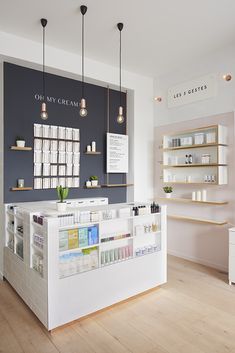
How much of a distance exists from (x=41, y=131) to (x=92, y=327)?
104 inches

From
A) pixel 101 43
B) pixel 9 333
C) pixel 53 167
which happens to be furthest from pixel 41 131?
pixel 9 333

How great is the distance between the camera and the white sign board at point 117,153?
454 cm

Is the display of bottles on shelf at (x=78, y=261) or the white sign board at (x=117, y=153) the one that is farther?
the white sign board at (x=117, y=153)

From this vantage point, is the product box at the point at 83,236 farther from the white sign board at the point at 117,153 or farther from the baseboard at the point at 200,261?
the baseboard at the point at 200,261

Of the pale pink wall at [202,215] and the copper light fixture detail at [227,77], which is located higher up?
the copper light fixture detail at [227,77]

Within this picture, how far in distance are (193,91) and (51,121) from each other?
7.64ft

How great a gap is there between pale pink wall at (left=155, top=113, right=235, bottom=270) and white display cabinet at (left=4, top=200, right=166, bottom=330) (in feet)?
3.77

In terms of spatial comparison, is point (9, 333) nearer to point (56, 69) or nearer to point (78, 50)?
point (56, 69)

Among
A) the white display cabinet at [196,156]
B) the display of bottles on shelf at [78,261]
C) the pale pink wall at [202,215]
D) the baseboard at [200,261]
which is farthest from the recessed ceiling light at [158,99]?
the display of bottles on shelf at [78,261]

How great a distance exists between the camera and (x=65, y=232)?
247cm

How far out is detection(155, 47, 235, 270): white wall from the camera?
3820 mm

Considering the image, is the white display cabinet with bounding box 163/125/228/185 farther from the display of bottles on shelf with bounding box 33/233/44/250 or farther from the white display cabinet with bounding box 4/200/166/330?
the display of bottles on shelf with bounding box 33/233/44/250

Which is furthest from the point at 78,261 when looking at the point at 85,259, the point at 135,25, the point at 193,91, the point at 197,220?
the point at 193,91

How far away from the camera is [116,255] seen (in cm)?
285
